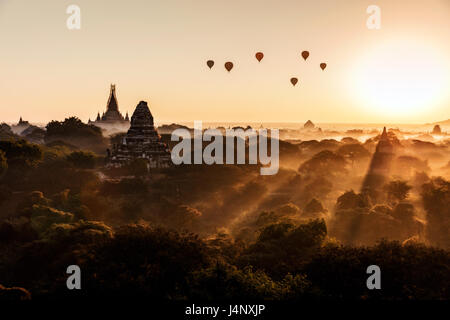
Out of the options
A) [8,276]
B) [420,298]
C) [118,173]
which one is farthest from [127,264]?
[118,173]

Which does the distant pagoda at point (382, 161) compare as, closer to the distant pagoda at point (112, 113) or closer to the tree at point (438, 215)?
the tree at point (438, 215)

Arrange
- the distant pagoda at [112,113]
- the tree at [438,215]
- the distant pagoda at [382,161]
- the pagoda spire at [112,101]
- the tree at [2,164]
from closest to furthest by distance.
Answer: the tree at [438,215], the tree at [2,164], the distant pagoda at [382,161], the pagoda spire at [112,101], the distant pagoda at [112,113]

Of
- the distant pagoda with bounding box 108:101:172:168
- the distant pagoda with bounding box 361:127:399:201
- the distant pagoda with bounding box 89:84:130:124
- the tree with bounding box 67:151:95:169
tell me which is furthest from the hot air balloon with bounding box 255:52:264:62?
the distant pagoda with bounding box 89:84:130:124

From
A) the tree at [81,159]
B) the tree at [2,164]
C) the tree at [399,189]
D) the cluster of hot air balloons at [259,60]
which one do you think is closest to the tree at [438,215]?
the tree at [399,189]

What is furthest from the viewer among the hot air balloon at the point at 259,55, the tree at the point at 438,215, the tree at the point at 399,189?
the tree at the point at 399,189

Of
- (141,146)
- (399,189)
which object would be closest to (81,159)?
(141,146)

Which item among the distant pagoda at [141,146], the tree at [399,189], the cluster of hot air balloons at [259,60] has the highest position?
the cluster of hot air balloons at [259,60]

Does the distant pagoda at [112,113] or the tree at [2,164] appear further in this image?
the distant pagoda at [112,113]

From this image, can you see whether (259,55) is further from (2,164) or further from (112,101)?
(112,101)
